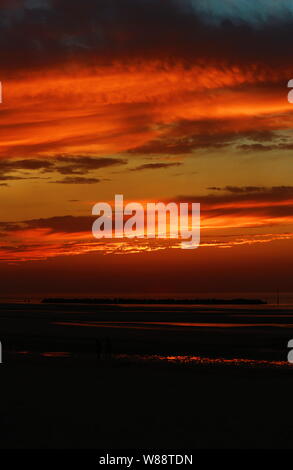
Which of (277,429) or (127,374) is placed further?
(127,374)

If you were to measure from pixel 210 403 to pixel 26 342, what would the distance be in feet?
96.9

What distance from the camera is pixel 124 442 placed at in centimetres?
1919

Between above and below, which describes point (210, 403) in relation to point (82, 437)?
above

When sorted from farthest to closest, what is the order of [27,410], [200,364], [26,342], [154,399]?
[26,342]
[200,364]
[154,399]
[27,410]

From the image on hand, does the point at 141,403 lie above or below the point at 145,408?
above

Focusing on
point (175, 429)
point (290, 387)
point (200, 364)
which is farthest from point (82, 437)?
point (200, 364)

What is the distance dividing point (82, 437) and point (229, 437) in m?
4.28

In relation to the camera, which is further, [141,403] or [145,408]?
[141,403]
